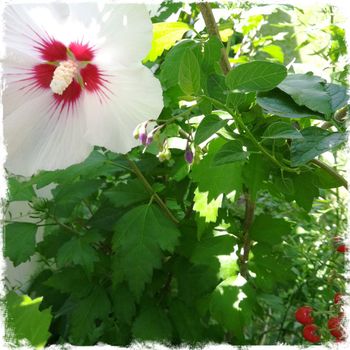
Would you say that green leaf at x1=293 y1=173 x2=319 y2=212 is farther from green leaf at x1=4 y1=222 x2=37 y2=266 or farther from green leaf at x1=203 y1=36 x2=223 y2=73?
green leaf at x1=4 y1=222 x2=37 y2=266

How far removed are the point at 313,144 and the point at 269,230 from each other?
368 millimetres

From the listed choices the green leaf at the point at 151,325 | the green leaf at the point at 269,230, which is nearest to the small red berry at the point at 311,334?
the green leaf at the point at 269,230

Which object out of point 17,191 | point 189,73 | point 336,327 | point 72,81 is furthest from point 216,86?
point 17,191

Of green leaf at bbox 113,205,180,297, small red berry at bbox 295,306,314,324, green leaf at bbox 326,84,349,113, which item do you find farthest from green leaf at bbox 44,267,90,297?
green leaf at bbox 326,84,349,113

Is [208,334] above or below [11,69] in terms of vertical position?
below

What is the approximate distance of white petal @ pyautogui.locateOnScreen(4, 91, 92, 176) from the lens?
48cm

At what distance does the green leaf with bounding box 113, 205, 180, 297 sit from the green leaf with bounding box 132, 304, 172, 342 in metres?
0.10

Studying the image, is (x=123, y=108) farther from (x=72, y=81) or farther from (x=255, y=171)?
(x=255, y=171)

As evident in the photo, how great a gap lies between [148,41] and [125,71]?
0.04 m

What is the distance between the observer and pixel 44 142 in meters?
0.49

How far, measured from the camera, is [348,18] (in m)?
0.56

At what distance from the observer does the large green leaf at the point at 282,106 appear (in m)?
0.47

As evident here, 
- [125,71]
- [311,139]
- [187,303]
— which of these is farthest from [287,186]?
[187,303]

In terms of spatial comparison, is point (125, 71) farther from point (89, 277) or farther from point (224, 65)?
point (89, 277)
